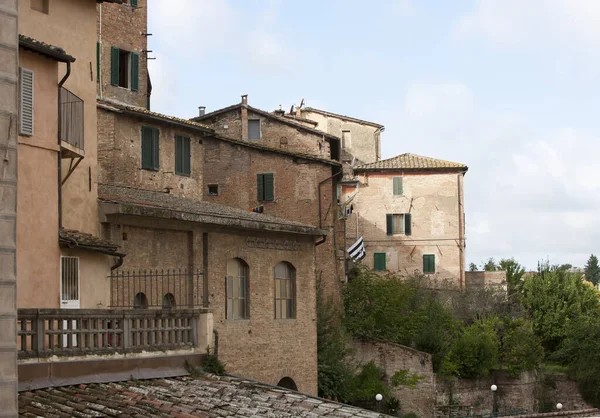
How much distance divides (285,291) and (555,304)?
2872 cm

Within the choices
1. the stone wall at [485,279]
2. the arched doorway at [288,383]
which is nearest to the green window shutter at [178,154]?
the arched doorway at [288,383]

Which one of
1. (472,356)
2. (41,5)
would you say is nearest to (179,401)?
(41,5)

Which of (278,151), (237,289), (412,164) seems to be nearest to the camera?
(237,289)

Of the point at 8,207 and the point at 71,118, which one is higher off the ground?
the point at 71,118

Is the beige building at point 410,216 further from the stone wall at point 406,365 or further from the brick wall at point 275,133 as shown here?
the stone wall at point 406,365

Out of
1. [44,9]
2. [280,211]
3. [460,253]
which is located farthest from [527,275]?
[44,9]

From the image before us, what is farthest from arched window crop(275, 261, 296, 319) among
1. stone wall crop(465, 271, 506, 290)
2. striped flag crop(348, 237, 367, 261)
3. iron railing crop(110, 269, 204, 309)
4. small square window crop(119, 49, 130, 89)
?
stone wall crop(465, 271, 506, 290)

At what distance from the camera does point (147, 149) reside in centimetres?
3350

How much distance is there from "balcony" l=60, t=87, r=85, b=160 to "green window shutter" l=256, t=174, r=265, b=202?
16.7m

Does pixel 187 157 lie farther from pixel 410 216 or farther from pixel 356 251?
pixel 410 216

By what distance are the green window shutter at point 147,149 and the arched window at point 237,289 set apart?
7.36 m

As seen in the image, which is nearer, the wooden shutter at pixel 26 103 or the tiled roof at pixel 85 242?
the wooden shutter at pixel 26 103

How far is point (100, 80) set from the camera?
121ft

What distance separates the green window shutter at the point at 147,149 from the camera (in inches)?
1315
